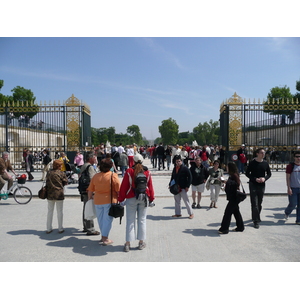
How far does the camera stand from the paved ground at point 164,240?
4715 mm

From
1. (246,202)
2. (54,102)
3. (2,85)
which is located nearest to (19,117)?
(54,102)

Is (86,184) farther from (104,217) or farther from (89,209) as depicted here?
(104,217)

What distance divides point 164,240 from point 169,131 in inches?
4076

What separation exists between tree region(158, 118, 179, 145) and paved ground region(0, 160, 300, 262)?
100 metres

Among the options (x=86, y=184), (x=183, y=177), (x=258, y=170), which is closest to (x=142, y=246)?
(x=86, y=184)

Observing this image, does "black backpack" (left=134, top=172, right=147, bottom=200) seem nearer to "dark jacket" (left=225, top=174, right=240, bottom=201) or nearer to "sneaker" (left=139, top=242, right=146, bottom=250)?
"sneaker" (left=139, top=242, right=146, bottom=250)

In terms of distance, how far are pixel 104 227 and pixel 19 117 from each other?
52.9 feet

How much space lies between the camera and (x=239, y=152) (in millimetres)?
15555

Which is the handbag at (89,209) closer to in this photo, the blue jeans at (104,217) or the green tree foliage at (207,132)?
the blue jeans at (104,217)

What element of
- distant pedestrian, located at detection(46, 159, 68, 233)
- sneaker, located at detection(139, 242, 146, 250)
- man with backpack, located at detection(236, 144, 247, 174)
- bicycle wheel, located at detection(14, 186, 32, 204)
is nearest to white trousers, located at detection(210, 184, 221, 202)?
sneaker, located at detection(139, 242, 146, 250)

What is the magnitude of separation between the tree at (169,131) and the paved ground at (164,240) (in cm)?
10043

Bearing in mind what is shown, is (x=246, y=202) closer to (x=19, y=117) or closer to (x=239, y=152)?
(x=239, y=152)

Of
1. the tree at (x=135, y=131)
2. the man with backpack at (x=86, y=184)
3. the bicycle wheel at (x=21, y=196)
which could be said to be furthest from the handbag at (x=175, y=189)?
the tree at (x=135, y=131)

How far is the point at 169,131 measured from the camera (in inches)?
4274
